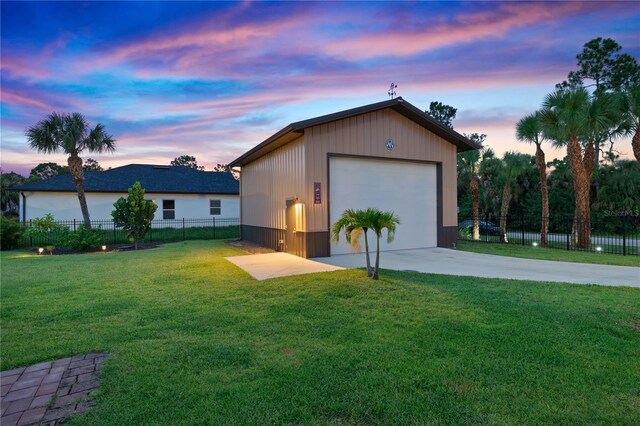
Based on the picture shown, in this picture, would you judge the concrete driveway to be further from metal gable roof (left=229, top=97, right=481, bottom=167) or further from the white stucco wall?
the white stucco wall

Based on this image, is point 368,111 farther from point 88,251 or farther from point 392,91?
point 88,251

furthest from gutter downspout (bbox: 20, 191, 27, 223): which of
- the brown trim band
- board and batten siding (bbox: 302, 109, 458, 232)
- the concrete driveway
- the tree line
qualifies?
the tree line

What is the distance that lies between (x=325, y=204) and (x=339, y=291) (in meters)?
4.97

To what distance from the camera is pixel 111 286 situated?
702 cm

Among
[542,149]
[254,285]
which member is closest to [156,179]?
[254,285]

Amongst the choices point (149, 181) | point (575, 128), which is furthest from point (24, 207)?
point (575, 128)

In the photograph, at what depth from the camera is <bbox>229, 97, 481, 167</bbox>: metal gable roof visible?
33.2 feet

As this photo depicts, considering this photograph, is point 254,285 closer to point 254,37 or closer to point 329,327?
point 329,327

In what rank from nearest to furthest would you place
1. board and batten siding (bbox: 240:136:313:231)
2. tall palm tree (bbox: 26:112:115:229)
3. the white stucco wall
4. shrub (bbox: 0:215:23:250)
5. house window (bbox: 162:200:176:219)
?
board and batten siding (bbox: 240:136:313:231)
shrub (bbox: 0:215:23:250)
tall palm tree (bbox: 26:112:115:229)
the white stucco wall
house window (bbox: 162:200:176:219)

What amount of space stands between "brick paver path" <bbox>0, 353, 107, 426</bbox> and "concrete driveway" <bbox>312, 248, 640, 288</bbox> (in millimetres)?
6345

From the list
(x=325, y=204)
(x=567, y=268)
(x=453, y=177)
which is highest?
(x=453, y=177)

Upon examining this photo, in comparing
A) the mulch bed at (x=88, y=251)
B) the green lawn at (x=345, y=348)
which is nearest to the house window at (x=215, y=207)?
the mulch bed at (x=88, y=251)

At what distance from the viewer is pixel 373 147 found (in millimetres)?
11578

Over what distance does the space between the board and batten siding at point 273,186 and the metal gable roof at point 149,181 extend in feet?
30.0
